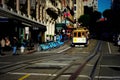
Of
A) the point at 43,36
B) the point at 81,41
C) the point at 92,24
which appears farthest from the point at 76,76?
the point at 92,24

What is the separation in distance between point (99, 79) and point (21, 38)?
32.1m

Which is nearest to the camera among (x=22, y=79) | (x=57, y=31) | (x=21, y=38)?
(x=22, y=79)

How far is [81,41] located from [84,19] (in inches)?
3508

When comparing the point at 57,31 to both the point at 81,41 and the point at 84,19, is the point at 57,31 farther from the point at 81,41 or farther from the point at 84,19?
the point at 84,19

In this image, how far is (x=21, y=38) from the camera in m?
44.6

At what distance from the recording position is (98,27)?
177875 millimetres

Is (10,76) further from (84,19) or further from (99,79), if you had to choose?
(84,19)

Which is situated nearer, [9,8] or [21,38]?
[9,8]

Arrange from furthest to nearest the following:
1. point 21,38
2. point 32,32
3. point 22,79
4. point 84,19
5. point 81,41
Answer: point 84,19, point 32,32, point 81,41, point 21,38, point 22,79

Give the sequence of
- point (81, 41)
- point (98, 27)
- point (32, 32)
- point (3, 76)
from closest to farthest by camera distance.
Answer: point (3, 76) → point (81, 41) → point (32, 32) → point (98, 27)

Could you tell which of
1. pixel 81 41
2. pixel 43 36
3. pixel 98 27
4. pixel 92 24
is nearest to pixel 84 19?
pixel 92 24

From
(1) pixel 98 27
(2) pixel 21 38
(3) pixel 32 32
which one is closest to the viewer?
(2) pixel 21 38

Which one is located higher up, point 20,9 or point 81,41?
point 20,9

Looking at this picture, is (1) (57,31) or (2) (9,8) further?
(1) (57,31)
